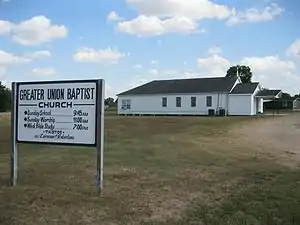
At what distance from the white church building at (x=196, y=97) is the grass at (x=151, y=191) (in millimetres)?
39809

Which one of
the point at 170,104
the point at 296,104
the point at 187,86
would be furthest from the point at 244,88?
the point at 296,104

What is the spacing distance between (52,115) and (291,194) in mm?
4254

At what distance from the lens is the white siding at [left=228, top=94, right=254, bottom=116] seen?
50844mm

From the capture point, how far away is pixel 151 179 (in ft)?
29.2

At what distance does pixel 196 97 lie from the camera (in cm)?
5369

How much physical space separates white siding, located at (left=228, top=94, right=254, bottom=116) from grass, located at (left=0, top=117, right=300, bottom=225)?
39.1 m

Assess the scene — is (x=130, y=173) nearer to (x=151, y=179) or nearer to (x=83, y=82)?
(x=151, y=179)

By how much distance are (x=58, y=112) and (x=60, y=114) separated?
6 cm

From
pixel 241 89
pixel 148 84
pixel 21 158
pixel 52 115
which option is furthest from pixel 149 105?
pixel 52 115

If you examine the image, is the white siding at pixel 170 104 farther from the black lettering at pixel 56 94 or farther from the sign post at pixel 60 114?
the black lettering at pixel 56 94

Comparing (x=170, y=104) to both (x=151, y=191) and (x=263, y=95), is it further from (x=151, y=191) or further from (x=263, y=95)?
(x=151, y=191)

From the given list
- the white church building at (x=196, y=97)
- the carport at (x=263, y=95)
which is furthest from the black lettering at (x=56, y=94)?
the carport at (x=263, y=95)

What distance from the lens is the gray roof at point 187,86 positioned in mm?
53719

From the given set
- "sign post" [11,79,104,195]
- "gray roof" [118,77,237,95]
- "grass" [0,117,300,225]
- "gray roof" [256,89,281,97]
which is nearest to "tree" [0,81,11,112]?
"gray roof" [118,77,237,95]
